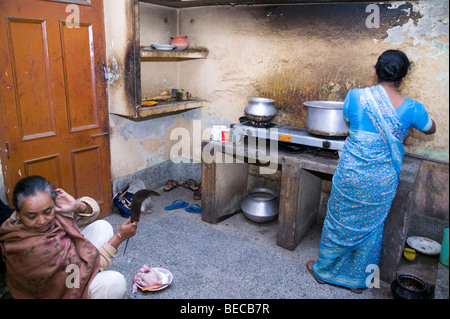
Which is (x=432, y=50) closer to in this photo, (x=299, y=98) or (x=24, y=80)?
(x=299, y=98)

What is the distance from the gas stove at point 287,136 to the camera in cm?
328

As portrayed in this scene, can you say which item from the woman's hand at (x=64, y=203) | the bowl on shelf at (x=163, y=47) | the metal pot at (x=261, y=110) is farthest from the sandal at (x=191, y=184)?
the woman's hand at (x=64, y=203)

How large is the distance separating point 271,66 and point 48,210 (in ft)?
9.96

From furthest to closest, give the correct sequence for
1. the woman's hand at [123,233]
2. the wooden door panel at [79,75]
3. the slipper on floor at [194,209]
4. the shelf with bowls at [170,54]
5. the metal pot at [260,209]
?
the slipper on floor at [194,209] → the metal pot at [260,209] → the shelf with bowls at [170,54] → the wooden door panel at [79,75] → the woman's hand at [123,233]

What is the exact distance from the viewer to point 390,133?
265 centimetres

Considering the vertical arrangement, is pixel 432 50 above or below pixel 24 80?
above

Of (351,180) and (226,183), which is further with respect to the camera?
(226,183)

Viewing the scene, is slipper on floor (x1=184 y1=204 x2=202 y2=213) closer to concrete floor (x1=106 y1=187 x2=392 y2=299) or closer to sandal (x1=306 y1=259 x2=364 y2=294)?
concrete floor (x1=106 y1=187 x2=392 y2=299)

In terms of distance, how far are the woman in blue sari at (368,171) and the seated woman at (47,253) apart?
1806 mm

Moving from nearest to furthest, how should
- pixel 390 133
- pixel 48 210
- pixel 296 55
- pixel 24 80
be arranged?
pixel 48 210
pixel 390 133
pixel 24 80
pixel 296 55

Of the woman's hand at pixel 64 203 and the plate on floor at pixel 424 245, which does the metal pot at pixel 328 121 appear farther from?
the woman's hand at pixel 64 203

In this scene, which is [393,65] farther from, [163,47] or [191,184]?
[191,184]

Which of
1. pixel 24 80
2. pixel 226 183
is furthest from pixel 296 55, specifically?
pixel 24 80

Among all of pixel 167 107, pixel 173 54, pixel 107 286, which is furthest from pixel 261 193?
pixel 107 286
